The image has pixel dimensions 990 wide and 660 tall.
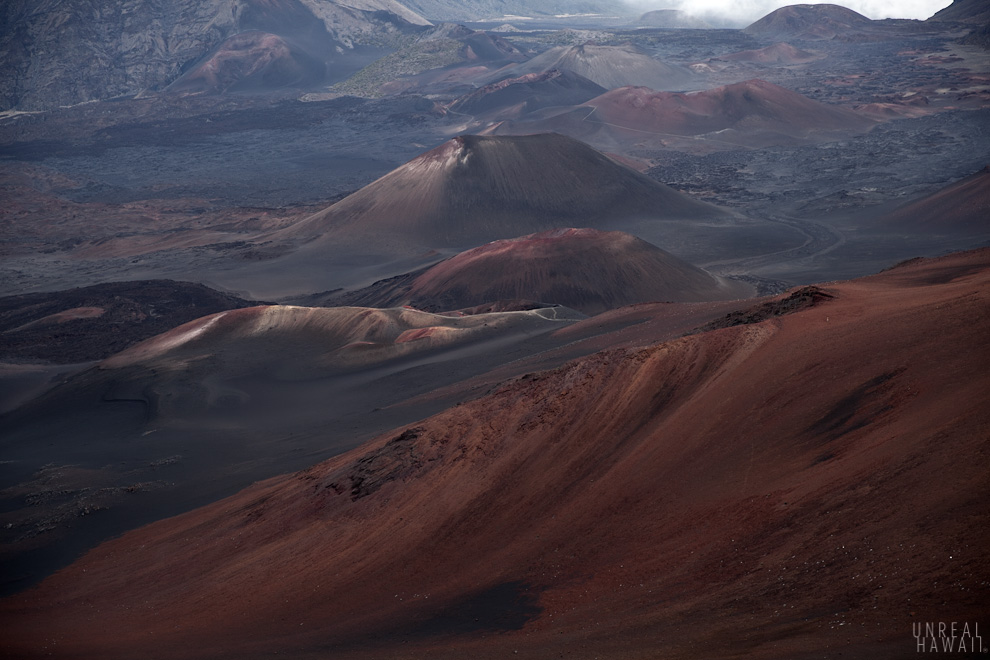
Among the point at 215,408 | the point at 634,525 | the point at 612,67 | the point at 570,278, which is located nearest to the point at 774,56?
the point at 612,67

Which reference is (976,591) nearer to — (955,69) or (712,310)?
(712,310)

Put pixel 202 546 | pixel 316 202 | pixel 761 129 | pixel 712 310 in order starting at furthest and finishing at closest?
pixel 761 129
pixel 316 202
pixel 712 310
pixel 202 546

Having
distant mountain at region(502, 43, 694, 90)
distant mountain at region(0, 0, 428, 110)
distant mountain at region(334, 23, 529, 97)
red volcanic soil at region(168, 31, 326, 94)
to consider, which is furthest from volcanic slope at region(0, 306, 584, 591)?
distant mountain at region(0, 0, 428, 110)

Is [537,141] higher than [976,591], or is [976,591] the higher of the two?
[537,141]

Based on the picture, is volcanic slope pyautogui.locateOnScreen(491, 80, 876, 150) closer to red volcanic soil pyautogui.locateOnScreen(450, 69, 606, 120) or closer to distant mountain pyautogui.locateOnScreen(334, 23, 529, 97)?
red volcanic soil pyautogui.locateOnScreen(450, 69, 606, 120)

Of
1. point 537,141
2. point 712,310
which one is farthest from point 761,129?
point 712,310
